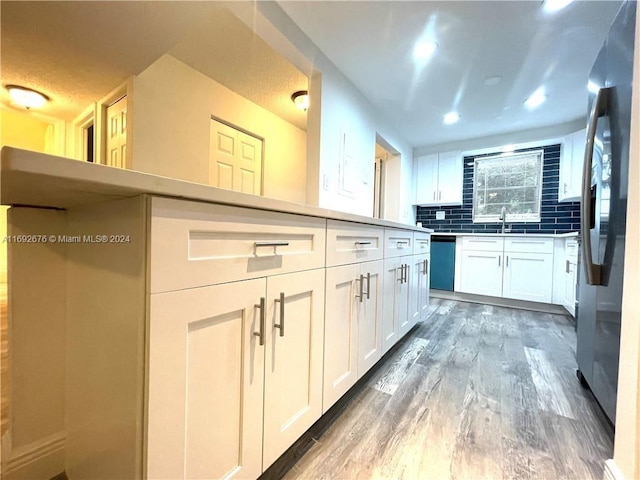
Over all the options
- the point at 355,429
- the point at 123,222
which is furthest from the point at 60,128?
the point at 355,429

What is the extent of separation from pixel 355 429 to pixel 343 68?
2.66 meters

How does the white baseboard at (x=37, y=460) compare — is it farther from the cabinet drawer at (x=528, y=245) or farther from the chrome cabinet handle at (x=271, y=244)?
the cabinet drawer at (x=528, y=245)

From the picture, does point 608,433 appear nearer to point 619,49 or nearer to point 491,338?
point 491,338

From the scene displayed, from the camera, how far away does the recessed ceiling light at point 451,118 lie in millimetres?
3213

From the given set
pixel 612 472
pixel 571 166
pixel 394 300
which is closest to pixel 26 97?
pixel 394 300

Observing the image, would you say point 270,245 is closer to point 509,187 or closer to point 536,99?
point 536,99

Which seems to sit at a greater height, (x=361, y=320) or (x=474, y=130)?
(x=474, y=130)

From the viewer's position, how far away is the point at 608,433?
4.00 ft

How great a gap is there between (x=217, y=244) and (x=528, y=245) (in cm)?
395

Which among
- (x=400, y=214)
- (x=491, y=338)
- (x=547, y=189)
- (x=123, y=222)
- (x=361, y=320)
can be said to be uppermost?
(x=547, y=189)

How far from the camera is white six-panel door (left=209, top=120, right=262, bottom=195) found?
3.06 meters

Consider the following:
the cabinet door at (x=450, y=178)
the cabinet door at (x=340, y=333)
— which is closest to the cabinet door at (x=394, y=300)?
the cabinet door at (x=340, y=333)

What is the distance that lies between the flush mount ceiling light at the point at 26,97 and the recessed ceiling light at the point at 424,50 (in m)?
3.71

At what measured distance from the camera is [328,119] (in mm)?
2340
